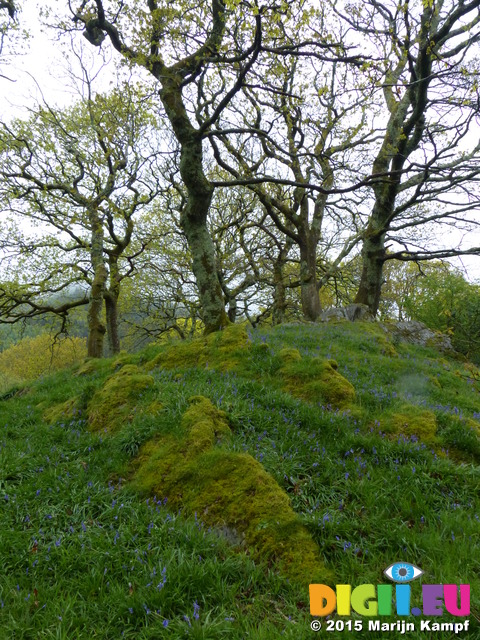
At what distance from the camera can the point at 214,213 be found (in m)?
22.8

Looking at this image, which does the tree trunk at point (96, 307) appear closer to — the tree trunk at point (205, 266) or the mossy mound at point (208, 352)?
the tree trunk at point (205, 266)

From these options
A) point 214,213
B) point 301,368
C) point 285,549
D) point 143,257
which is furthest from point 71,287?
point 285,549

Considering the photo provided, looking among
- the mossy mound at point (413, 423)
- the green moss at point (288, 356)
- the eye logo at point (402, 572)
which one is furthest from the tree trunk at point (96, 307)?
the eye logo at point (402, 572)

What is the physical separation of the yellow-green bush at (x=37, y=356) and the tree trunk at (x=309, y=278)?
→ 3236 centimetres

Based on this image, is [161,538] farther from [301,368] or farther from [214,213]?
[214,213]

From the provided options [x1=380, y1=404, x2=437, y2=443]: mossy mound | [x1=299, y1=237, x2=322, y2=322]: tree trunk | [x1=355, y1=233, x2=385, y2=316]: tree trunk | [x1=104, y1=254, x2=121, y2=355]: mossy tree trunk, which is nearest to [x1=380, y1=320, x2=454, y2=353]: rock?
[x1=355, y1=233, x2=385, y2=316]: tree trunk

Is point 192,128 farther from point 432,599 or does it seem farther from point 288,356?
point 432,599

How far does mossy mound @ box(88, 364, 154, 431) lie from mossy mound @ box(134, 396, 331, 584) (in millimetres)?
1085

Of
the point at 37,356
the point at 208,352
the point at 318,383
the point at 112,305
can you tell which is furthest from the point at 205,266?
the point at 37,356

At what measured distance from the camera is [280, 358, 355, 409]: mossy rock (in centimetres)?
550

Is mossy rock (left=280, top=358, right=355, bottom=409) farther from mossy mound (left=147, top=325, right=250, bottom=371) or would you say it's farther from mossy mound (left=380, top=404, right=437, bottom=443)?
mossy mound (left=147, top=325, right=250, bottom=371)

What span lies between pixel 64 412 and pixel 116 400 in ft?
4.05

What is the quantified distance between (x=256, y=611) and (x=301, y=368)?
400cm

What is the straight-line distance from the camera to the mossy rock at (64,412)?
577 cm
